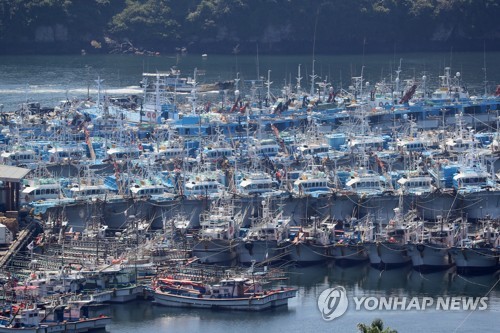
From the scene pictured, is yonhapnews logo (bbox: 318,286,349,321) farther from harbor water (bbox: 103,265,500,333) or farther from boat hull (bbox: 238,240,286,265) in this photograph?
boat hull (bbox: 238,240,286,265)

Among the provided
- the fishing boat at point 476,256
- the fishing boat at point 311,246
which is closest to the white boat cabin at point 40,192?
the fishing boat at point 311,246

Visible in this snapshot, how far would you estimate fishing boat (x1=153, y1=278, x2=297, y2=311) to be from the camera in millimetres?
42438

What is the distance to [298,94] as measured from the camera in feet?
250

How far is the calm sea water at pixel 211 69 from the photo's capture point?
88.4 metres

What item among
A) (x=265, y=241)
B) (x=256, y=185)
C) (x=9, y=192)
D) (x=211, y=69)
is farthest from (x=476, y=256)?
(x=211, y=69)

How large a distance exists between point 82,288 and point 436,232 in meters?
11.1

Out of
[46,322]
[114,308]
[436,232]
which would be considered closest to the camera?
[46,322]

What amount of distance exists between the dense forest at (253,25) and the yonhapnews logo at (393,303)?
72989mm

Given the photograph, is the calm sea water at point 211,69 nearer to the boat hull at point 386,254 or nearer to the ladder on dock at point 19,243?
the ladder on dock at point 19,243

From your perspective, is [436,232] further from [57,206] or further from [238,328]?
[57,206]

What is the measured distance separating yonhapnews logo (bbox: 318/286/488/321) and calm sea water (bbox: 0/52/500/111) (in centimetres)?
3854

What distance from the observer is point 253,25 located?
11981 centimetres

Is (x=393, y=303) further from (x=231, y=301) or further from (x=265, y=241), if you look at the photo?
(x=265, y=241)

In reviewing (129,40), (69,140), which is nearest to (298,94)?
(69,140)
